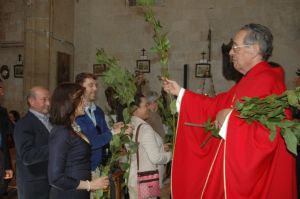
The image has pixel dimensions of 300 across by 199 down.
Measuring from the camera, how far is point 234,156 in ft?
8.13

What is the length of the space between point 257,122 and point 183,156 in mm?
843

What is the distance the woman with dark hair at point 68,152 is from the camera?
2.67m

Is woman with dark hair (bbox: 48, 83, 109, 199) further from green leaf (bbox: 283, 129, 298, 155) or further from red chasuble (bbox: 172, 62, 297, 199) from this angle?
green leaf (bbox: 283, 129, 298, 155)

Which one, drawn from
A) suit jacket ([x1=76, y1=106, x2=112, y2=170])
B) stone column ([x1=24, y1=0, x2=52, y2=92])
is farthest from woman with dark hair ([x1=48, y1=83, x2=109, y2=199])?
stone column ([x1=24, y1=0, x2=52, y2=92])

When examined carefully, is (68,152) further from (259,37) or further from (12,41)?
(12,41)

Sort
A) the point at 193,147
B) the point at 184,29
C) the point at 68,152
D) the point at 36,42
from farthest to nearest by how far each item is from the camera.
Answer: the point at 184,29 → the point at 36,42 → the point at 193,147 → the point at 68,152

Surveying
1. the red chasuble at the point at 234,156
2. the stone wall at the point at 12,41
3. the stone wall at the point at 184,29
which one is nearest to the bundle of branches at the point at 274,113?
the red chasuble at the point at 234,156

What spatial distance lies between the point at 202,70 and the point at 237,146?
8.40 metres

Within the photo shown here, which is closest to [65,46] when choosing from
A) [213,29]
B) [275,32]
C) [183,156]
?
[213,29]

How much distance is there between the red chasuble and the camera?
2.45 metres

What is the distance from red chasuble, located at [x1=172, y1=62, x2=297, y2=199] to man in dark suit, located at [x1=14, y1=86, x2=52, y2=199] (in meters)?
1.15

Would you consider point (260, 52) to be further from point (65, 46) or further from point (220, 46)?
point (65, 46)

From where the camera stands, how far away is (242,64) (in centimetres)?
286

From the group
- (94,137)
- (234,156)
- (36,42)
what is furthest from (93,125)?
(36,42)
